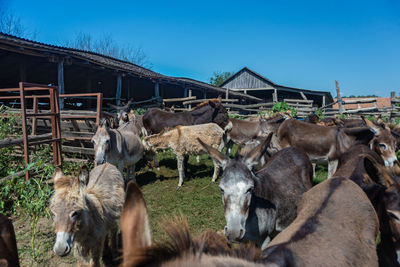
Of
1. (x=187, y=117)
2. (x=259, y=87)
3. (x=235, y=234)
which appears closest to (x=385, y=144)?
(x=235, y=234)

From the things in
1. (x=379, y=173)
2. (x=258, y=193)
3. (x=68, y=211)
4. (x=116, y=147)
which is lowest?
(x=68, y=211)

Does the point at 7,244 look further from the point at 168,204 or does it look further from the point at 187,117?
the point at 187,117

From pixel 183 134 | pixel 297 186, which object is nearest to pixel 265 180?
pixel 297 186

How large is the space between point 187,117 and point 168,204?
5838 mm

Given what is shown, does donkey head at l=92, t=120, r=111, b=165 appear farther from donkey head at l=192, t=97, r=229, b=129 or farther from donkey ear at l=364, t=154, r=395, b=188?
donkey ear at l=364, t=154, r=395, b=188

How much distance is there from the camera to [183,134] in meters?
8.12

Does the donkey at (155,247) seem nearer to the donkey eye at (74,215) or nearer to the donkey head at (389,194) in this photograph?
the donkey head at (389,194)

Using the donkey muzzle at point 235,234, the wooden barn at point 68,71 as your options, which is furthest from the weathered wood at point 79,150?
the donkey muzzle at point 235,234

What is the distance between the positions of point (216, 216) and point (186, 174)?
124 inches

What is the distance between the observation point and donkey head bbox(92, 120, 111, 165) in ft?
20.4

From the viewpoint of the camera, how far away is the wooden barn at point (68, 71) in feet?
32.1

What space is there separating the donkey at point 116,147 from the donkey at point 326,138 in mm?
5457

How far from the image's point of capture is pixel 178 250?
3.25ft

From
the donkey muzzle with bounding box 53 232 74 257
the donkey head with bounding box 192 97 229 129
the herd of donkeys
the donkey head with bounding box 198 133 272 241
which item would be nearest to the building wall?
the donkey head with bounding box 192 97 229 129
